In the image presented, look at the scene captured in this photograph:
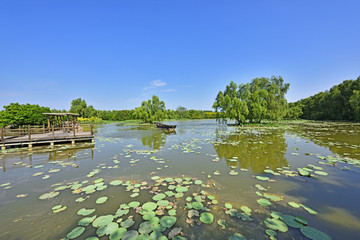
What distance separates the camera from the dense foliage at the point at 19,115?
51.6 feet

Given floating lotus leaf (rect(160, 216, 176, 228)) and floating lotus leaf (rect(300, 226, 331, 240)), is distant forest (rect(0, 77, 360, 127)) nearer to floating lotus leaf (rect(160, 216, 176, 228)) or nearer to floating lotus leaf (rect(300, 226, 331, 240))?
floating lotus leaf (rect(160, 216, 176, 228))

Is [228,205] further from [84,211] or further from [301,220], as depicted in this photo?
[84,211]

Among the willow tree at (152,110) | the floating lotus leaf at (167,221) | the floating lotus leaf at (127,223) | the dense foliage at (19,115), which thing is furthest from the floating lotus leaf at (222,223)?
the willow tree at (152,110)

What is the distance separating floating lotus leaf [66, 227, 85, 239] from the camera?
2.33 meters

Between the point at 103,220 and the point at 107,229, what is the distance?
29 cm

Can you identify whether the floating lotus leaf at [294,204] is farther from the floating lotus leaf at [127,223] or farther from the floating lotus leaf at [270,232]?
the floating lotus leaf at [127,223]

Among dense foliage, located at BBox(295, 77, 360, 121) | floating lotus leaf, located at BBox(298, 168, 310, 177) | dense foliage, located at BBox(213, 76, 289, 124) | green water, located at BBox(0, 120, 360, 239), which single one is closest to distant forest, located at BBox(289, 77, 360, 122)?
dense foliage, located at BBox(295, 77, 360, 121)

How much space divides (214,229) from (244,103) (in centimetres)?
2469

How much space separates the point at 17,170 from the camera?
548 centimetres

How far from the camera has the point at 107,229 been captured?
244 cm

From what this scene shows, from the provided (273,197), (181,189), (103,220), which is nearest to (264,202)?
(273,197)

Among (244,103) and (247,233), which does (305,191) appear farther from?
(244,103)

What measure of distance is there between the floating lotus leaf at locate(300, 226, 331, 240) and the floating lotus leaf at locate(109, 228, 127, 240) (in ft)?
9.47

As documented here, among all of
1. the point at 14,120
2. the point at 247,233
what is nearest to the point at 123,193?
the point at 247,233
